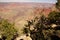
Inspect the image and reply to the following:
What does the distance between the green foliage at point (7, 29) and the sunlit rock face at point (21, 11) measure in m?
0.09

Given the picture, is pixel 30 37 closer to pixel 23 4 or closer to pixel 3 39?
pixel 3 39

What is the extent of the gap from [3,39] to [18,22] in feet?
0.88

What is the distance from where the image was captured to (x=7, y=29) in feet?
6.07

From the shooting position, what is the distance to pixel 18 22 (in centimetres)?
198

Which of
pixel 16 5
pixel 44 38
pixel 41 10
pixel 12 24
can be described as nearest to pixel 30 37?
pixel 44 38

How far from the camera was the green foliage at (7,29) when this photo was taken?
5.95 ft

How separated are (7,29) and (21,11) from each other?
0.35 m

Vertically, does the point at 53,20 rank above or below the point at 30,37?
above

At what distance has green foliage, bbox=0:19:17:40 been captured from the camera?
1815 mm

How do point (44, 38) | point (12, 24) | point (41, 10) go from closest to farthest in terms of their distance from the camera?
Answer: point (44, 38) → point (12, 24) → point (41, 10)

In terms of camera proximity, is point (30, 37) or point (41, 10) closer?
point (30, 37)

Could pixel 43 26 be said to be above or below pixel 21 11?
below

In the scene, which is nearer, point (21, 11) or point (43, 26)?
point (43, 26)

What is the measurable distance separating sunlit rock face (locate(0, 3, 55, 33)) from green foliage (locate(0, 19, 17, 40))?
0.09 metres
